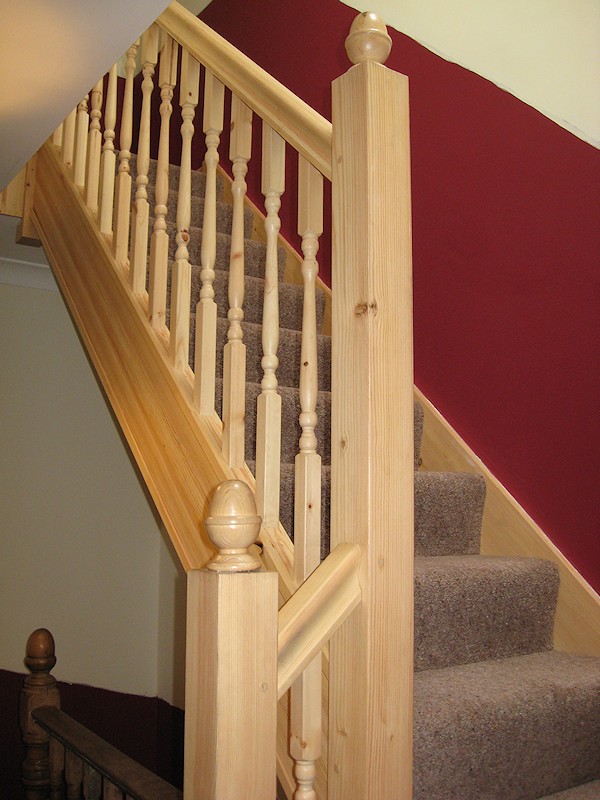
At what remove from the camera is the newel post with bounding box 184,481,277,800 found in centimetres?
83

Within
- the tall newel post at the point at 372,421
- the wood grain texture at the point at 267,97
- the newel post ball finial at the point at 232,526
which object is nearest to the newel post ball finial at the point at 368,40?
the tall newel post at the point at 372,421

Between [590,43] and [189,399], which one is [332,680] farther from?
[590,43]

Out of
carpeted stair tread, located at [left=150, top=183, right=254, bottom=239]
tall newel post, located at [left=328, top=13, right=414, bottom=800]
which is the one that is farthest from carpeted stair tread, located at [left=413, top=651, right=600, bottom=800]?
carpeted stair tread, located at [left=150, top=183, right=254, bottom=239]

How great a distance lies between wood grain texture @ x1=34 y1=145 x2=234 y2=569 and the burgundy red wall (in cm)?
95

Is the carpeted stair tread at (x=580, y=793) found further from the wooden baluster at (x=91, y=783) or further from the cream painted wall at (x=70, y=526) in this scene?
the cream painted wall at (x=70, y=526)

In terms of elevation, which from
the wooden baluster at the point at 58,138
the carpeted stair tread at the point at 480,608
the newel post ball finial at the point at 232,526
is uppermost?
the wooden baluster at the point at 58,138

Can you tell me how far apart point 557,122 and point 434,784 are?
63.5 inches

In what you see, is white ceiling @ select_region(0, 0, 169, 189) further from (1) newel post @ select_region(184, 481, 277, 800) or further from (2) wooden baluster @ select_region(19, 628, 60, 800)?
(2) wooden baluster @ select_region(19, 628, 60, 800)

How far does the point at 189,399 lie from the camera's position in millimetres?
1531

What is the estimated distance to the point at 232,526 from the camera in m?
0.84

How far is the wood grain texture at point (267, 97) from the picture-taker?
1245 millimetres

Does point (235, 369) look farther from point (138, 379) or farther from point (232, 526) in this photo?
point (232, 526)

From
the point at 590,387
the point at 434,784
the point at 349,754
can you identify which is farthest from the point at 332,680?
the point at 590,387

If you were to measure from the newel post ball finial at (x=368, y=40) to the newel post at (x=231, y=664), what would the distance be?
713 mm
